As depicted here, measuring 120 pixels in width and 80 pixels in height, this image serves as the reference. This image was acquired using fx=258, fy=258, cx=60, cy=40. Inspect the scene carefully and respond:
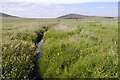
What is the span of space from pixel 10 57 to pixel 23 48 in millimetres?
1860

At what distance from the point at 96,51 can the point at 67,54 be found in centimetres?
178

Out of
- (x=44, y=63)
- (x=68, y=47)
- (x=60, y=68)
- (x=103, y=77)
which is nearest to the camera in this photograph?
(x=103, y=77)

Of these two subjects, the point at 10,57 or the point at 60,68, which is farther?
the point at 10,57

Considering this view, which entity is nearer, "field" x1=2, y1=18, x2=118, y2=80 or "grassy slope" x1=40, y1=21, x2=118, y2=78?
"grassy slope" x1=40, y1=21, x2=118, y2=78

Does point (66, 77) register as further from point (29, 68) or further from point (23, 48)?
point (23, 48)

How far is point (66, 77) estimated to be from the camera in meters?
13.5

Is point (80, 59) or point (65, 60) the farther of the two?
point (65, 60)

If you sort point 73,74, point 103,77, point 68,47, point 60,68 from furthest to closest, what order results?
point 68,47 < point 60,68 < point 73,74 < point 103,77

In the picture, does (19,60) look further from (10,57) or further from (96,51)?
(96,51)

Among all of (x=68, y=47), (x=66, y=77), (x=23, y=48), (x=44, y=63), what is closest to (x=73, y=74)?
(x=66, y=77)

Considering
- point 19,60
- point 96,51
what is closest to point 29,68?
point 19,60

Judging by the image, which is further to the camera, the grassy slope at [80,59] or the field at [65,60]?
the field at [65,60]

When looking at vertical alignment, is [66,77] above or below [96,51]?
Answer: below

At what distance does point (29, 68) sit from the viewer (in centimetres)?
1476
